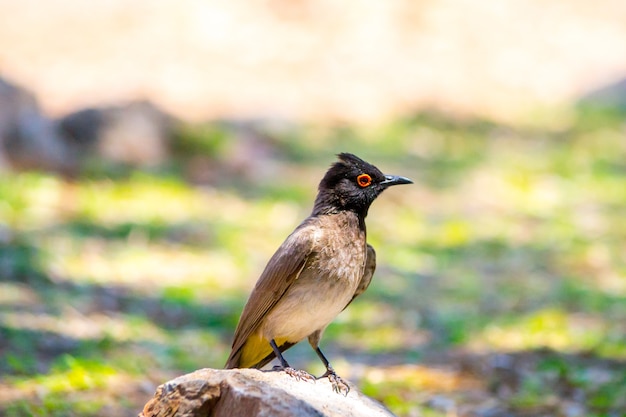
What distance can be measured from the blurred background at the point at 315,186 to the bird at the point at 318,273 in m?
1.40

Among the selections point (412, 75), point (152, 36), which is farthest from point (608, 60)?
point (152, 36)

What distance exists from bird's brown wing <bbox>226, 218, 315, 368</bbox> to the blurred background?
57.1 inches

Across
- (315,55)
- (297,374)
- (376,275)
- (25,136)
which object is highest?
(315,55)

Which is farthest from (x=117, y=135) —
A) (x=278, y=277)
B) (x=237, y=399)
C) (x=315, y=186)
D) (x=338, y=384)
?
(x=237, y=399)

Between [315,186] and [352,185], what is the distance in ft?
24.9

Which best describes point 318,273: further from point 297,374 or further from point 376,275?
point 376,275

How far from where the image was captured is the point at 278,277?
211 inches

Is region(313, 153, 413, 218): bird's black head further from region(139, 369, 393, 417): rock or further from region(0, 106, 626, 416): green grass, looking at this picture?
region(0, 106, 626, 416): green grass

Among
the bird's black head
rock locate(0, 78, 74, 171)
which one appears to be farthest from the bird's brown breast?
rock locate(0, 78, 74, 171)

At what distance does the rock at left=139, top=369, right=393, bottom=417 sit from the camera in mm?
4305

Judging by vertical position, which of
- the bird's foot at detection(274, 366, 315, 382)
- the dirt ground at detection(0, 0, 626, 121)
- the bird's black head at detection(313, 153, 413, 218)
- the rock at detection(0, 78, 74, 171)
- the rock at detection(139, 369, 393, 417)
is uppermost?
the dirt ground at detection(0, 0, 626, 121)

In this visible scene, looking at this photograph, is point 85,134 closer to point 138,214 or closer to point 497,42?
point 138,214

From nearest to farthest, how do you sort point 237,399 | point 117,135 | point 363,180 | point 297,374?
point 237,399 < point 297,374 < point 363,180 < point 117,135

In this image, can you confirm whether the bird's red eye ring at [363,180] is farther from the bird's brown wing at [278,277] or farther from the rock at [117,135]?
the rock at [117,135]
